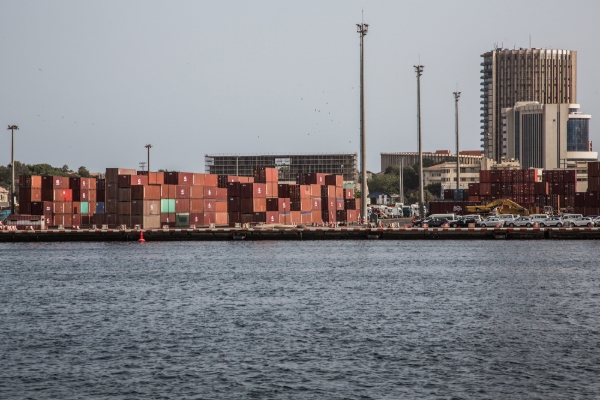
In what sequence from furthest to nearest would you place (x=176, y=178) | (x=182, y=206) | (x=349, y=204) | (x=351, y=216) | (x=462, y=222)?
(x=349, y=204), (x=351, y=216), (x=182, y=206), (x=176, y=178), (x=462, y=222)

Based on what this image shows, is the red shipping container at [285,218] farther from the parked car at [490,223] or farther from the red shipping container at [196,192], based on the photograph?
the parked car at [490,223]

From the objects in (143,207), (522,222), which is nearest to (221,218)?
(143,207)

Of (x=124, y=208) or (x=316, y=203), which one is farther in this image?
(x=316, y=203)

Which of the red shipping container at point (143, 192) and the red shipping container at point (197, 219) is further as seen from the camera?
the red shipping container at point (197, 219)

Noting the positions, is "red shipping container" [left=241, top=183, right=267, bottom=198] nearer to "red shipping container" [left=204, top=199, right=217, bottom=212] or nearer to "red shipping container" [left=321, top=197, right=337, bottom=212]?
"red shipping container" [left=204, top=199, right=217, bottom=212]

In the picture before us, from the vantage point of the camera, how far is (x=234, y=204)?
11475cm

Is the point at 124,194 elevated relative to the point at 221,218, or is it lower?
elevated

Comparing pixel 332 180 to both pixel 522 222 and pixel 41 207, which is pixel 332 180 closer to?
pixel 522 222

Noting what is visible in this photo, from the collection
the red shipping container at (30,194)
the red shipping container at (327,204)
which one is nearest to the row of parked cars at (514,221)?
the red shipping container at (327,204)

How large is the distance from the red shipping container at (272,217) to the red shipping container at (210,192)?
8.06 meters

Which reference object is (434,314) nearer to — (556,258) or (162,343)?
(162,343)

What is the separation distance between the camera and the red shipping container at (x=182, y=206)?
110 m

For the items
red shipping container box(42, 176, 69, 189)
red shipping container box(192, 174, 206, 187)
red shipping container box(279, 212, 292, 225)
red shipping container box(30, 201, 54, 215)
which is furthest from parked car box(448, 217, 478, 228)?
red shipping container box(30, 201, 54, 215)

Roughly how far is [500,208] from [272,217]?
108ft
